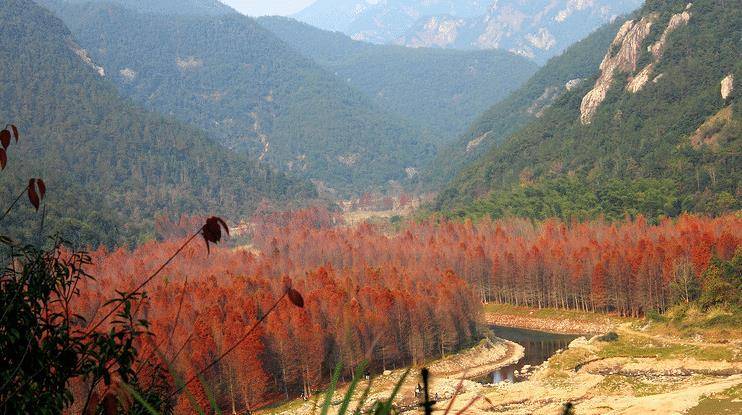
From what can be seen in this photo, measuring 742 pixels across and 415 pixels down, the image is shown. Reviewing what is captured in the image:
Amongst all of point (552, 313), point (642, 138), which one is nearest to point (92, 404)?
point (552, 313)

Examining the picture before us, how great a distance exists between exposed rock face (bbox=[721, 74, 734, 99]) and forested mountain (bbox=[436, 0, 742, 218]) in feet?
0.53

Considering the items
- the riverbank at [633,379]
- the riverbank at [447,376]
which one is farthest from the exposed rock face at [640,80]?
the riverbank at [447,376]

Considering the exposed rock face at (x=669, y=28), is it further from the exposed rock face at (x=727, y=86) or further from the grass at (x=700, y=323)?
the grass at (x=700, y=323)

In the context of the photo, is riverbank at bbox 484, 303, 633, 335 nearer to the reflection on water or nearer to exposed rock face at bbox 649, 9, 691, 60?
the reflection on water

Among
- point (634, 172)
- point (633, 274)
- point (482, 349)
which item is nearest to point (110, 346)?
point (482, 349)

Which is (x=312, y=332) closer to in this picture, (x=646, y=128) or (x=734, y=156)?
(x=734, y=156)

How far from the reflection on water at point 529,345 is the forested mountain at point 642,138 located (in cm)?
3855

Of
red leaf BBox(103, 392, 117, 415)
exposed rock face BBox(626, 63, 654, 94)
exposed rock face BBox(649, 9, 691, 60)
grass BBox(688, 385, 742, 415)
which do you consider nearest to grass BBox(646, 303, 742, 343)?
grass BBox(688, 385, 742, 415)

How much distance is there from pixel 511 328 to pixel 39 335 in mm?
73597

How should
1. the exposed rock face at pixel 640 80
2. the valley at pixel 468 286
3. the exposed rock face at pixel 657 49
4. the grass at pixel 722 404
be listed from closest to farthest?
the valley at pixel 468 286 → the grass at pixel 722 404 → the exposed rock face at pixel 640 80 → the exposed rock face at pixel 657 49

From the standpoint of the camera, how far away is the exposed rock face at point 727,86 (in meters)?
122

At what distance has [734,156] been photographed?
4242 inches

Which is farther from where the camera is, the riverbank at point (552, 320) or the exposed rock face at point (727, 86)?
the exposed rock face at point (727, 86)

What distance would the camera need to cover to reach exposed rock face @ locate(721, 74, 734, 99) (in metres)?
122
